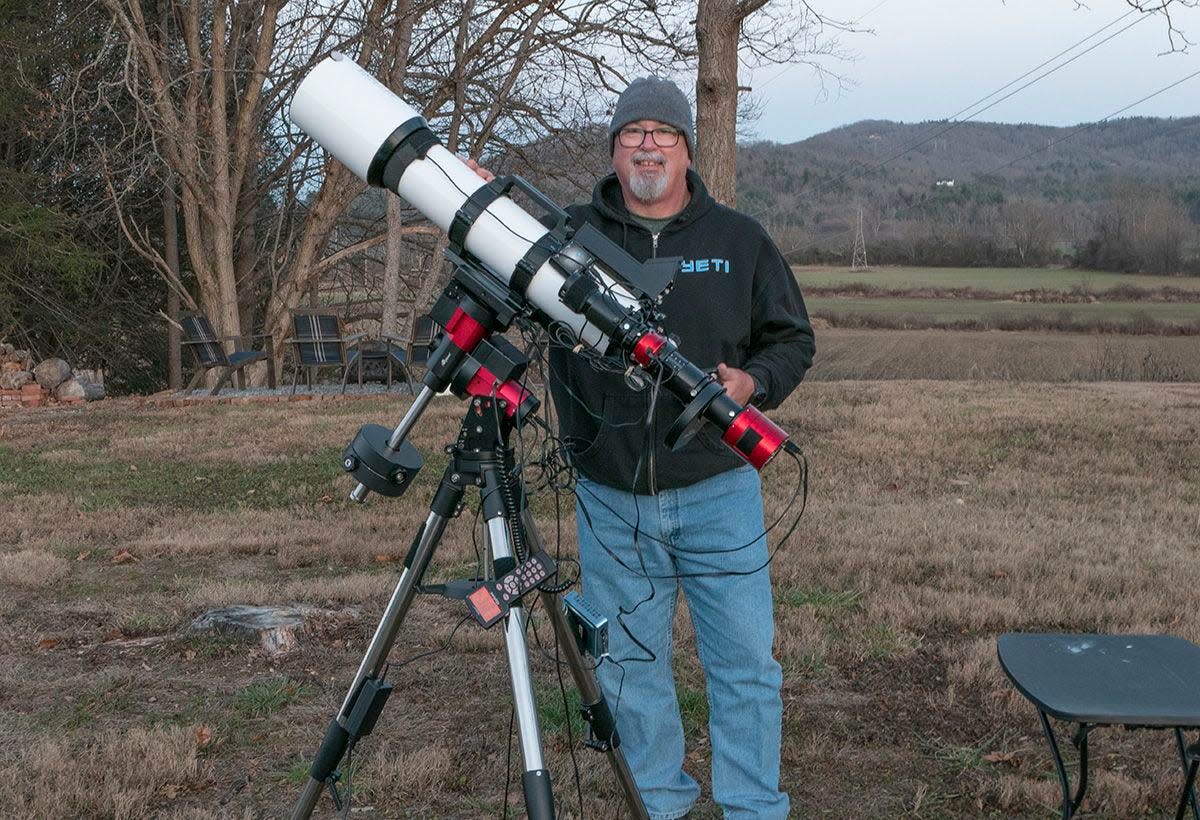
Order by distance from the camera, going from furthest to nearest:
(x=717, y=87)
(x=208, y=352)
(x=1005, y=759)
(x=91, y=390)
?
1. (x=91, y=390)
2. (x=208, y=352)
3. (x=717, y=87)
4. (x=1005, y=759)

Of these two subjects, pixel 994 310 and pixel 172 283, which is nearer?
pixel 172 283

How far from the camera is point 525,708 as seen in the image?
8.44 feet

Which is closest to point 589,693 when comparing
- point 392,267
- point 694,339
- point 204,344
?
point 694,339

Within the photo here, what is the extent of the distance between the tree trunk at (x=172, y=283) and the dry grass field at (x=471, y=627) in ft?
31.3

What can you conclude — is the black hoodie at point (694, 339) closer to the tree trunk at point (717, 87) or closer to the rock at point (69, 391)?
the tree trunk at point (717, 87)

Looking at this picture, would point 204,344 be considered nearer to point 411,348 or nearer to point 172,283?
point 411,348

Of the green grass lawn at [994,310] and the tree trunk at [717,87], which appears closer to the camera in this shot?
the tree trunk at [717,87]

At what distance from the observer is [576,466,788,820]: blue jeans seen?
3275mm

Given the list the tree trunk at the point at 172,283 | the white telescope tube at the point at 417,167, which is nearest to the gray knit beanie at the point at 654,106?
the white telescope tube at the point at 417,167

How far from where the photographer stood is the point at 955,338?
31844mm

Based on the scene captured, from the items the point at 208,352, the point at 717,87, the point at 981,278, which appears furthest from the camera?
the point at 981,278

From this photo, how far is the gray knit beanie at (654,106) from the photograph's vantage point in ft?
10.4

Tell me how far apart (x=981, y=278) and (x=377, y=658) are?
43281mm

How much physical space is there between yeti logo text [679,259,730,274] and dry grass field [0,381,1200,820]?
1.73 meters
